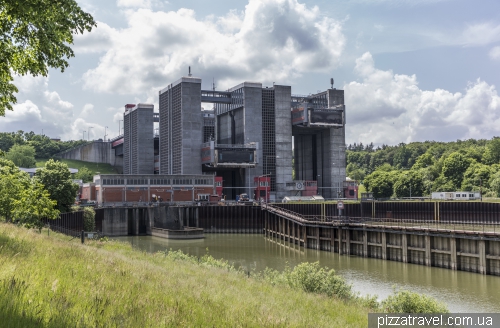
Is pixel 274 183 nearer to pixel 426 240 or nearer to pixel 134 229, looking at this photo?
pixel 134 229

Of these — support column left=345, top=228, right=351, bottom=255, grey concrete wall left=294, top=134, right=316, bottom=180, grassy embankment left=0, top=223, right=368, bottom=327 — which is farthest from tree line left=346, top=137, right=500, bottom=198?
grassy embankment left=0, top=223, right=368, bottom=327

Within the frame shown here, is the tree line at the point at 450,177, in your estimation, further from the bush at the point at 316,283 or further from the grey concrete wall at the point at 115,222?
the bush at the point at 316,283

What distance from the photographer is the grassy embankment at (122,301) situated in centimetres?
906

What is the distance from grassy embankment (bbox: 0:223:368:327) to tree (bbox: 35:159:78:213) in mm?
56921

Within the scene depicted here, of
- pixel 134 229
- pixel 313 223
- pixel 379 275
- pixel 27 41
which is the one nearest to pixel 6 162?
pixel 134 229

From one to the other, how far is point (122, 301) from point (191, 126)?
4282 inches

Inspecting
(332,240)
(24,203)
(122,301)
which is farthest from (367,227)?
(122,301)

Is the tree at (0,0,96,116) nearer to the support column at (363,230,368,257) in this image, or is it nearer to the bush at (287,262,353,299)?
the bush at (287,262,353,299)

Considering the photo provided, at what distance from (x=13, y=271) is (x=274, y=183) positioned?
113 metres

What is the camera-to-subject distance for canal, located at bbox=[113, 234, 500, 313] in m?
35.4

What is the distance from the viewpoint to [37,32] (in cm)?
1444

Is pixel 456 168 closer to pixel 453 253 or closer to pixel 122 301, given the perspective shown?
pixel 453 253

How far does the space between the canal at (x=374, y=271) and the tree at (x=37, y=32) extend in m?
20.2

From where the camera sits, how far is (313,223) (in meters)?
67.4
